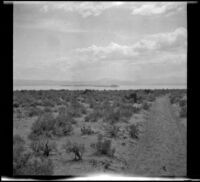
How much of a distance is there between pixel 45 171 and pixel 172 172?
313 cm

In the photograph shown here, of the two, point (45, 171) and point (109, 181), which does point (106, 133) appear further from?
point (109, 181)

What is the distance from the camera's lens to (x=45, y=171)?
5738 millimetres

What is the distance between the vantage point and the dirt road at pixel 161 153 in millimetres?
6469

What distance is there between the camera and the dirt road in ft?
21.2

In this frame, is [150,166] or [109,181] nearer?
[109,181]

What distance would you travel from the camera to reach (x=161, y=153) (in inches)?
316

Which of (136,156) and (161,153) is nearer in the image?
(136,156)

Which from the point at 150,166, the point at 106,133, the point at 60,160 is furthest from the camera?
the point at 106,133

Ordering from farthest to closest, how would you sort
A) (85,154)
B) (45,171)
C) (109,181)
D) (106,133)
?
1. (106,133)
2. (85,154)
3. (45,171)
4. (109,181)
